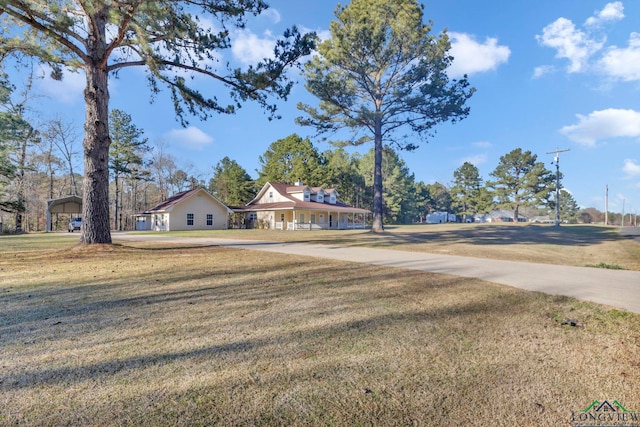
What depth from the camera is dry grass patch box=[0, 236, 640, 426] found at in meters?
2.03

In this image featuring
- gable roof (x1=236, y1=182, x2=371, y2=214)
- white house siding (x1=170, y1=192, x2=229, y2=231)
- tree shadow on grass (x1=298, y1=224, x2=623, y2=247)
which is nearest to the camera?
tree shadow on grass (x1=298, y1=224, x2=623, y2=247)

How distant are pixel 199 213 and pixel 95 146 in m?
23.1

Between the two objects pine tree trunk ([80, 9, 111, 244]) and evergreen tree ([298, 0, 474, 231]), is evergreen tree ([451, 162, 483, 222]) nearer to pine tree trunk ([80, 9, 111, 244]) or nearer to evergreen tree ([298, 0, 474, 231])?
evergreen tree ([298, 0, 474, 231])

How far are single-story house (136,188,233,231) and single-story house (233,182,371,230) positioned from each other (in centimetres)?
286

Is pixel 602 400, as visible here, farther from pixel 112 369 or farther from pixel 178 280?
pixel 178 280

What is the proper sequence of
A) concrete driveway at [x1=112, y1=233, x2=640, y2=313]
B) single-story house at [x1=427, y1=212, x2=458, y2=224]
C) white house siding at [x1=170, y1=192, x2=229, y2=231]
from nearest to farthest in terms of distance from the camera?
concrete driveway at [x1=112, y1=233, x2=640, y2=313], white house siding at [x1=170, y1=192, x2=229, y2=231], single-story house at [x1=427, y1=212, x2=458, y2=224]

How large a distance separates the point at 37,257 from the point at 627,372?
1209 centimetres

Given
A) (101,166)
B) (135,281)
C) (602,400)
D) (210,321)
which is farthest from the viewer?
(101,166)

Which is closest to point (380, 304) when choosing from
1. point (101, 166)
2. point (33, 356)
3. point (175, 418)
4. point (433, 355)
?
point (433, 355)

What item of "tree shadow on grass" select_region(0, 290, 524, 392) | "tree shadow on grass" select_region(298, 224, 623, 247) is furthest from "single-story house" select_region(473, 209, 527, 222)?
"tree shadow on grass" select_region(0, 290, 524, 392)

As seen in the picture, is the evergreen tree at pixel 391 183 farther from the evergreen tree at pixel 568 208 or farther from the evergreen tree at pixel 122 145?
the evergreen tree at pixel 568 208

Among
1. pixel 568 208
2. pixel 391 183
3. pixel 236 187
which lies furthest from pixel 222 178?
pixel 568 208

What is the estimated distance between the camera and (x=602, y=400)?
222 centimetres

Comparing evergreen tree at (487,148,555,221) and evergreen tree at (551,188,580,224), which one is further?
evergreen tree at (551,188,580,224)
